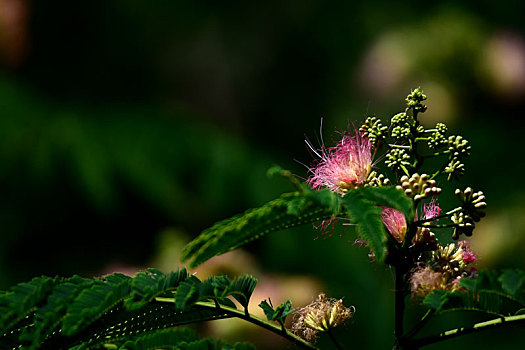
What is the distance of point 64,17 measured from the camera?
12.1 ft

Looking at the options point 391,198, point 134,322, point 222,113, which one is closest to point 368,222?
point 391,198

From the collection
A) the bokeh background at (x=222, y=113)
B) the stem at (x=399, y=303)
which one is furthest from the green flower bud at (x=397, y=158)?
the bokeh background at (x=222, y=113)

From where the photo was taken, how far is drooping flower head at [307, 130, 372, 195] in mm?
772

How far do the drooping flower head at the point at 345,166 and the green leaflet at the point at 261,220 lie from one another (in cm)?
16

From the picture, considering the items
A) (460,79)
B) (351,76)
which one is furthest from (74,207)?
(460,79)

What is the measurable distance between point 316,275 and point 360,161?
7.36 ft

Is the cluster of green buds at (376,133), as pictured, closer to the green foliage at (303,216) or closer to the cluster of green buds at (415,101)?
the cluster of green buds at (415,101)

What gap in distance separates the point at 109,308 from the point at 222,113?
9.67 ft

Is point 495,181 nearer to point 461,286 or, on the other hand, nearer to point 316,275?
point 316,275

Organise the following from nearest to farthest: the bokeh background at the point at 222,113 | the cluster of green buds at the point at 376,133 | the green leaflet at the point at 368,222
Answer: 1. the green leaflet at the point at 368,222
2. the cluster of green buds at the point at 376,133
3. the bokeh background at the point at 222,113

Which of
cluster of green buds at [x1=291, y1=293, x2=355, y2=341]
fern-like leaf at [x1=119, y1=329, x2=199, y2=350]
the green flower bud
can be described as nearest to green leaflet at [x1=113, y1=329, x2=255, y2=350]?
fern-like leaf at [x1=119, y1=329, x2=199, y2=350]

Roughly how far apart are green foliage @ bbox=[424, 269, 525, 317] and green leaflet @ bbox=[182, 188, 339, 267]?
114 mm

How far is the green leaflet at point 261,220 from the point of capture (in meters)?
0.57

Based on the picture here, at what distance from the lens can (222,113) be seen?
3518mm
